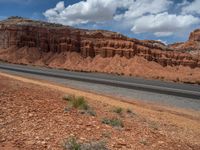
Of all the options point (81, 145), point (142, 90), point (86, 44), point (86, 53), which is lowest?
point (142, 90)

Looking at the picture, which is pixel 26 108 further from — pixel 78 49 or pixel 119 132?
pixel 78 49

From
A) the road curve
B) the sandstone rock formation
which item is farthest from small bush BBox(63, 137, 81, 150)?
the sandstone rock formation

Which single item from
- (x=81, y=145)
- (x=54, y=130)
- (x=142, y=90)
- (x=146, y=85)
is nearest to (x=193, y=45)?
(x=146, y=85)

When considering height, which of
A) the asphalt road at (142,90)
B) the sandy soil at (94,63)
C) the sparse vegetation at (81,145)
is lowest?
the asphalt road at (142,90)

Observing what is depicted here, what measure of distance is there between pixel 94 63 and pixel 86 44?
9.40 m

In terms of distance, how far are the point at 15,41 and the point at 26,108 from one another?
90.3 m

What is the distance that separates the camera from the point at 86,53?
86500mm

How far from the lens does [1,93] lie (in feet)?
34.7

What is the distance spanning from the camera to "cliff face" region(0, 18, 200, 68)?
273 feet

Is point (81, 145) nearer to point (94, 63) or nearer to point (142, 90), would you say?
point (142, 90)

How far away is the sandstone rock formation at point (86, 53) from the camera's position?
256 ft

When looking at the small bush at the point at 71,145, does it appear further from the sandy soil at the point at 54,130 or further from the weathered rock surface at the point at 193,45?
the weathered rock surface at the point at 193,45

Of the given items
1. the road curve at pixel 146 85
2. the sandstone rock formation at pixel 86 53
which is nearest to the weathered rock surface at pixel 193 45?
the sandstone rock formation at pixel 86 53

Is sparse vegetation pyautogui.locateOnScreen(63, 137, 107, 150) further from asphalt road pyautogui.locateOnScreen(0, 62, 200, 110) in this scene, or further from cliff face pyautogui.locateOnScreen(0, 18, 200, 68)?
cliff face pyautogui.locateOnScreen(0, 18, 200, 68)
